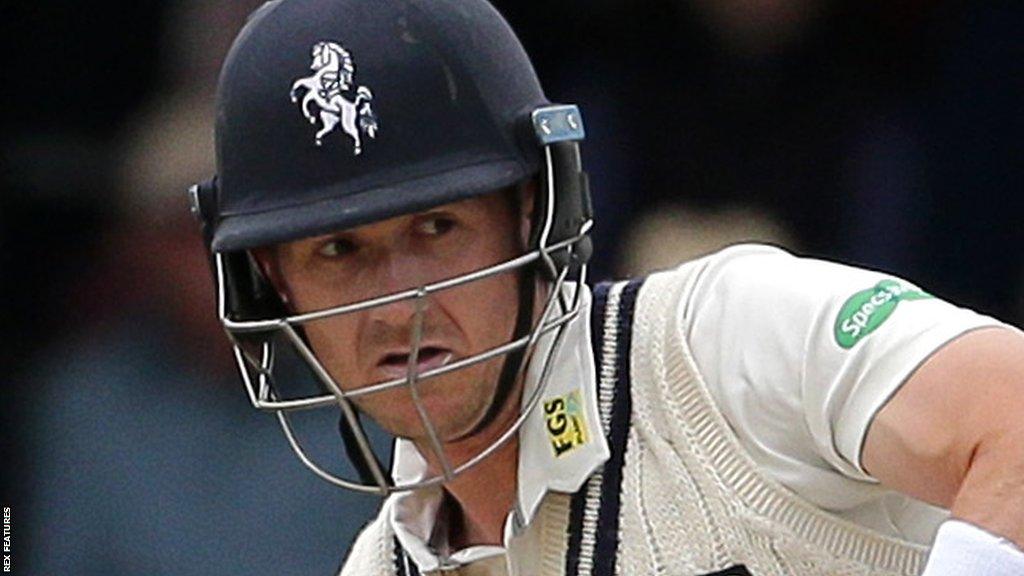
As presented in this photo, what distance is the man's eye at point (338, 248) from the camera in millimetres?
2406

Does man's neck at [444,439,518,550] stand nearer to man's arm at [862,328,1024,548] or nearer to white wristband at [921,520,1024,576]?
man's arm at [862,328,1024,548]

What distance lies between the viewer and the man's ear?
8.20ft

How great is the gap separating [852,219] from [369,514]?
93 cm

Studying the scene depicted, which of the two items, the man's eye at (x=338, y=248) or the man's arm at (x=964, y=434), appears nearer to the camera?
the man's arm at (x=964, y=434)

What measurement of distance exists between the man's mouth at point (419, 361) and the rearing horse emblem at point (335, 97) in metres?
0.21

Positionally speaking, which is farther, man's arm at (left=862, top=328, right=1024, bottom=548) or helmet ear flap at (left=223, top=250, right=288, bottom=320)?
helmet ear flap at (left=223, top=250, right=288, bottom=320)

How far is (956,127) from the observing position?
386cm

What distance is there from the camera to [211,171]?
416cm

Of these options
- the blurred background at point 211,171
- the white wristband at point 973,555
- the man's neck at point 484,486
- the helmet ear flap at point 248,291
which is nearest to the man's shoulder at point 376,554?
the man's neck at point 484,486

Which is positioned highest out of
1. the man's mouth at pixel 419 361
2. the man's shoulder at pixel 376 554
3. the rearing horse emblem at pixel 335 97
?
the rearing horse emblem at pixel 335 97

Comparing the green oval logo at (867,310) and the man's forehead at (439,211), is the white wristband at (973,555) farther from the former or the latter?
the man's forehead at (439,211)

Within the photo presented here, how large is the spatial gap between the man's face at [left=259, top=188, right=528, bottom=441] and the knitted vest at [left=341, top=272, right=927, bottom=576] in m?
0.12

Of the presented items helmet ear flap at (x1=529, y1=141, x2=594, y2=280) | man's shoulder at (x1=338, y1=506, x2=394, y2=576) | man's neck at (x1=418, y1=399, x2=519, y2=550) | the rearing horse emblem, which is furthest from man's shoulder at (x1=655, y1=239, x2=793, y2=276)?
man's shoulder at (x1=338, y1=506, x2=394, y2=576)

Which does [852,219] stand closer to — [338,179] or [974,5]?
[974,5]
